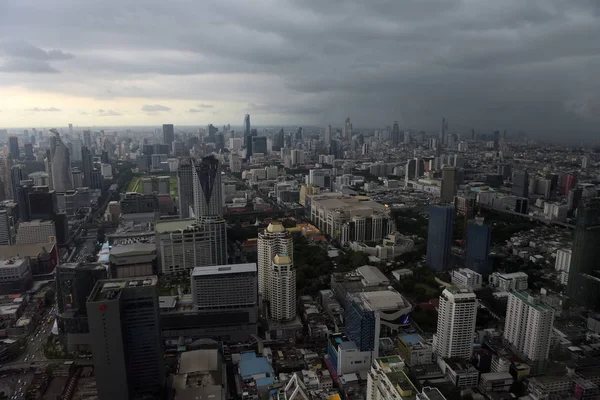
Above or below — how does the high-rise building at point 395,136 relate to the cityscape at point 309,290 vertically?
above

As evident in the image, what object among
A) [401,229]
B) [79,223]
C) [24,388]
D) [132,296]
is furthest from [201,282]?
[79,223]

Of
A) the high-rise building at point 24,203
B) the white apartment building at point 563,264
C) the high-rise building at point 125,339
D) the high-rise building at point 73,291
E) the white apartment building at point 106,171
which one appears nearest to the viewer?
the high-rise building at point 125,339

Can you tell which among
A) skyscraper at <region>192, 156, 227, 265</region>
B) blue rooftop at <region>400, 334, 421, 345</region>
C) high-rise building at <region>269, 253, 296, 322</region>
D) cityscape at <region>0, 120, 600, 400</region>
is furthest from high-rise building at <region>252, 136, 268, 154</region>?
blue rooftop at <region>400, 334, 421, 345</region>

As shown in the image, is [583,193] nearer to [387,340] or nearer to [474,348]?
[474,348]

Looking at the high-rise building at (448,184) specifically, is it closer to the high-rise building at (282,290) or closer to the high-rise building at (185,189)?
the high-rise building at (185,189)

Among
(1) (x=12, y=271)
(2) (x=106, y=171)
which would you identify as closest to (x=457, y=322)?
(1) (x=12, y=271)

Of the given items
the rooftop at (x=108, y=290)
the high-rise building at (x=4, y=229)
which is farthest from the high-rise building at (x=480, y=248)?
the high-rise building at (x=4, y=229)

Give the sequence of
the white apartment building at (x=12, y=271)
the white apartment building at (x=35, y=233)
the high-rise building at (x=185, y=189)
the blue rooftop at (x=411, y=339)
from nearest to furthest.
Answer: the blue rooftop at (x=411, y=339)
the white apartment building at (x=12, y=271)
the white apartment building at (x=35, y=233)
the high-rise building at (x=185, y=189)
